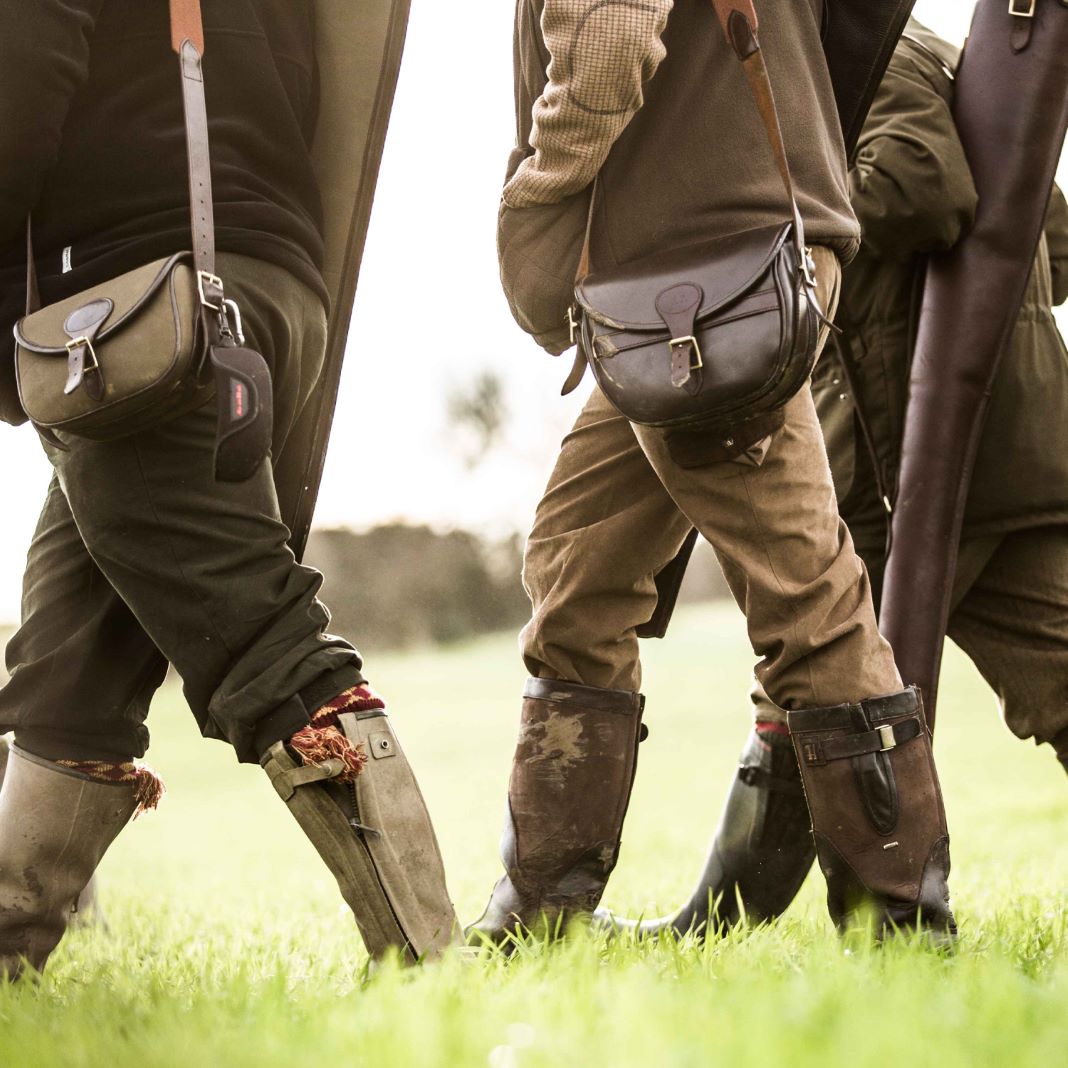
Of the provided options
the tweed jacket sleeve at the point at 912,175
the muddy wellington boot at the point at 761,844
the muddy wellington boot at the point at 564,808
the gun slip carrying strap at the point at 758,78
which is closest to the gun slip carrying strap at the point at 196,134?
the gun slip carrying strap at the point at 758,78

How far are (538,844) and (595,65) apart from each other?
130 centimetres

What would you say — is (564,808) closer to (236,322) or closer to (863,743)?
(863,743)

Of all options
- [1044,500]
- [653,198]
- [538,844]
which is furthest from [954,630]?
[653,198]

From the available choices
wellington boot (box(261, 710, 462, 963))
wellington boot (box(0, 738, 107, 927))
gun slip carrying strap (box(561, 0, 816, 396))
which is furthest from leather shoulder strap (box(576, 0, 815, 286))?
wellington boot (box(0, 738, 107, 927))

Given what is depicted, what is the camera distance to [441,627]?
97.5 feet

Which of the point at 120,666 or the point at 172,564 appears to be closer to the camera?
the point at 172,564

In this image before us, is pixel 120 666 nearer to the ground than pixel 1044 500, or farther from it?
nearer to the ground

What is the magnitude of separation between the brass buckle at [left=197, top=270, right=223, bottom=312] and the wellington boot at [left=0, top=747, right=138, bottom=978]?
838 mm

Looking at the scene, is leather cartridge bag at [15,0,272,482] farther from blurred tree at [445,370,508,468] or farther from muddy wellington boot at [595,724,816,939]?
blurred tree at [445,370,508,468]

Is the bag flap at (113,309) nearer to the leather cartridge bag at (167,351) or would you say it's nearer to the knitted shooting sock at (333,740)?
the leather cartridge bag at (167,351)

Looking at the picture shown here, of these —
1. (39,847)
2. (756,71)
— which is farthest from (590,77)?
(39,847)

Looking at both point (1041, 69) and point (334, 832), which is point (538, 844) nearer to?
point (334, 832)

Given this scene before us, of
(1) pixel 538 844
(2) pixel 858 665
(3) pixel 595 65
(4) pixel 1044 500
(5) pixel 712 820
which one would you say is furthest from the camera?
(5) pixel 712 820

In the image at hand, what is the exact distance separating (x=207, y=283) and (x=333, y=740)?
656mm
